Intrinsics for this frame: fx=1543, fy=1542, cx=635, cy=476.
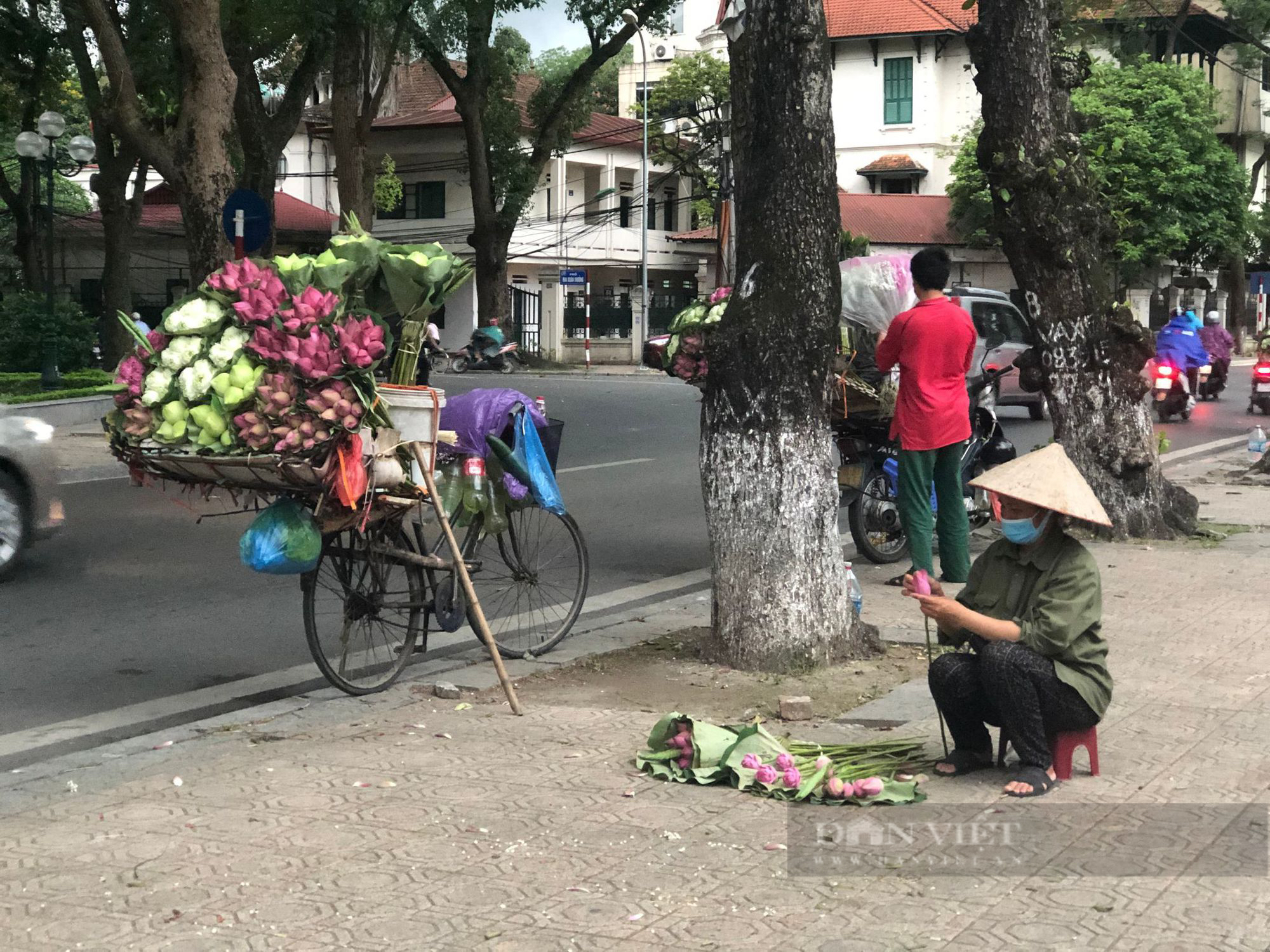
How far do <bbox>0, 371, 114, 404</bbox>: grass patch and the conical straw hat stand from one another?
667 inches

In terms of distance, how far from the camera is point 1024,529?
5.11 meters

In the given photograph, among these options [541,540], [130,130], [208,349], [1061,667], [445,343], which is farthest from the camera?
[445,343]

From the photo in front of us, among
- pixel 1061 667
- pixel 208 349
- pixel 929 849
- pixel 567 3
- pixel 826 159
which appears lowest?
pixel 929 849

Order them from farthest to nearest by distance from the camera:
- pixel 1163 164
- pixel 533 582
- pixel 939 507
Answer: pixel 1163 164 → pixel 939 507 → pixel 533 582

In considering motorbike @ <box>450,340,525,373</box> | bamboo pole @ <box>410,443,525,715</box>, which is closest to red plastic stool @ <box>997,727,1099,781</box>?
bamboo pole @ <box>410,443,525,715</box>

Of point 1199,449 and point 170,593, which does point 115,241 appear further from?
point 170,593

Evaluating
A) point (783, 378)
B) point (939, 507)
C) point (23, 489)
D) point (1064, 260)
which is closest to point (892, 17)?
point (1064, 260)

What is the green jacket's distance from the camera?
5.04 m

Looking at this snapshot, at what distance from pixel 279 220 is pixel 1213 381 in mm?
29161

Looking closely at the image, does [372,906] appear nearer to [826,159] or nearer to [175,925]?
[175,925]

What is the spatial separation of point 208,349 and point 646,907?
2957 mm

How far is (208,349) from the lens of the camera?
19.5ft

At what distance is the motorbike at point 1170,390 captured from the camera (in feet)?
72.2

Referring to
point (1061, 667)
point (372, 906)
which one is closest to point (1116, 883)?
point (1061, 667)
